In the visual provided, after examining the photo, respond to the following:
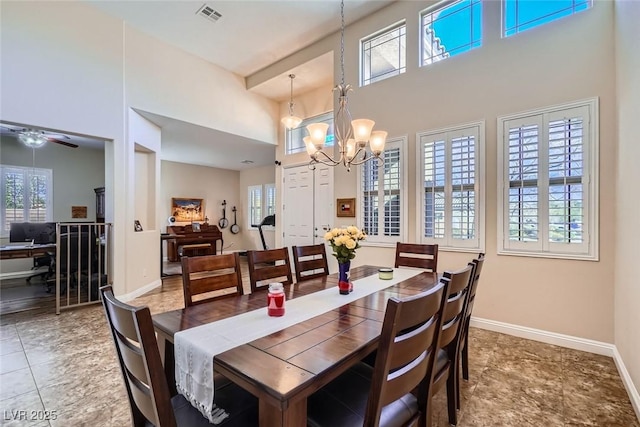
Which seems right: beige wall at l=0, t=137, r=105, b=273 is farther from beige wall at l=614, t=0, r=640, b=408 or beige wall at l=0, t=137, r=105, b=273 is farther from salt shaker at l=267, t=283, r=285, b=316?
beige wall at l=614, t=0, r=640, b=408

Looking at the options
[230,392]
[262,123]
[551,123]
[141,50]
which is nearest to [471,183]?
[551,123]

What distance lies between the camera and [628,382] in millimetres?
2182

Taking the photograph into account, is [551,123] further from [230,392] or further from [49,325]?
[49,325]

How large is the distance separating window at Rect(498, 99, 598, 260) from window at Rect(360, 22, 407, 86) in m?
1.76

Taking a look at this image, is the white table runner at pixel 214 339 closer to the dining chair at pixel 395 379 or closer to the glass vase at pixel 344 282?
the glass vase at pixel 344 282

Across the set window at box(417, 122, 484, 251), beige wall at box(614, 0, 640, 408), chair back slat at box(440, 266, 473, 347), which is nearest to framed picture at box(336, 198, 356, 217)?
window at box(417, 122, 484, 251)

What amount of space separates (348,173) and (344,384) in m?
3.61

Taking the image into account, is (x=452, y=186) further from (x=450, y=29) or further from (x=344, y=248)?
(x=344, y=248)

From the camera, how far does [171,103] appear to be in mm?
4789

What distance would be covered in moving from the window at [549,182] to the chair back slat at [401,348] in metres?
2.52

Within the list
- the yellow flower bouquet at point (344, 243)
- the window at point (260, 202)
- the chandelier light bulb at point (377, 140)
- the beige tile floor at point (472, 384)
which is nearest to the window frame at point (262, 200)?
the window at point (260, 202)

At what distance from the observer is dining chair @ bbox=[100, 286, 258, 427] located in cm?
92

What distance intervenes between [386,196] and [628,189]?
8.01ft

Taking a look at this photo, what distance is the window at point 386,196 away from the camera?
4.11 metres
